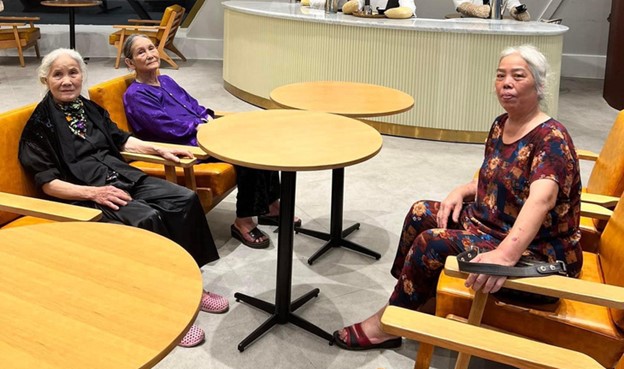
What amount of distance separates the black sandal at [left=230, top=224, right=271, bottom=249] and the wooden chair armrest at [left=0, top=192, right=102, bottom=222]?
122cm

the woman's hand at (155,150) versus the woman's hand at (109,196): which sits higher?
the woman's hand at (155,150)

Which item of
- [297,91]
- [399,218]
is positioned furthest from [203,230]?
[399,218]

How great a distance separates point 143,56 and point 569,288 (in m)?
2.36

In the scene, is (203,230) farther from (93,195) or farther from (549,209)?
(549,209)

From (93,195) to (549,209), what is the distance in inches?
68.4

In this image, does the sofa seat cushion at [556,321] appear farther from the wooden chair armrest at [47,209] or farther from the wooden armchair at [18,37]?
the wooden armchair at [18,37]

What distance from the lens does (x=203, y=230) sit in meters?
2.81

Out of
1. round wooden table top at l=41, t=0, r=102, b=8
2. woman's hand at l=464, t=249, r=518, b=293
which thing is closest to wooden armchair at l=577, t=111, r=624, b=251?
woman's hand at l=464, t=249, r=518, b=293

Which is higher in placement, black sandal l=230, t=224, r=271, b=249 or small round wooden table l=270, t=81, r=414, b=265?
small round wooden table l=270, t=81, r=414, b=265

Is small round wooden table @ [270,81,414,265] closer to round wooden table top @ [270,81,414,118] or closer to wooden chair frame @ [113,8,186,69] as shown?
round wooden table top @ [270,81,414,118]

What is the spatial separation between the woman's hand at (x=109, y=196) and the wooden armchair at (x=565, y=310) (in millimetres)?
1335

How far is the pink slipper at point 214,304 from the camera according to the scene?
2.69 m

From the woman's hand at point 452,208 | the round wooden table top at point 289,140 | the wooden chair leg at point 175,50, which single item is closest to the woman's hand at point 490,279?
the woman's hand at point 452,208

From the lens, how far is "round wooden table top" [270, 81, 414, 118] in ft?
10.4
